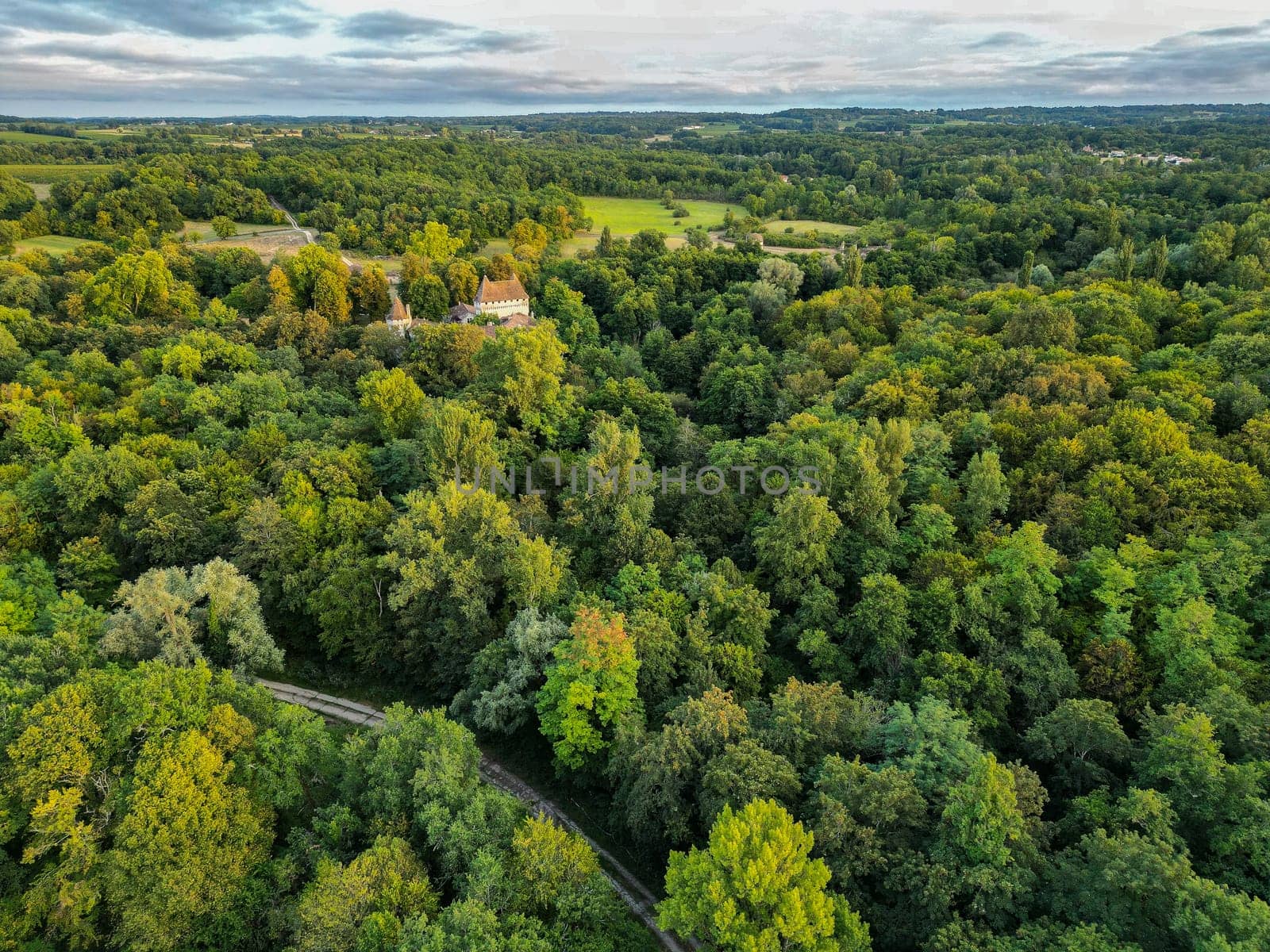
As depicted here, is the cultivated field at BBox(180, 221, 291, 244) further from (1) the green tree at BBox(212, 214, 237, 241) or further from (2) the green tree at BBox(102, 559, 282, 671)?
(2) the green tree at BBox(102, 559, 282, 671)

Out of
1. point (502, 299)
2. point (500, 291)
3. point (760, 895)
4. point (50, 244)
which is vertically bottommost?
point (760, 895)

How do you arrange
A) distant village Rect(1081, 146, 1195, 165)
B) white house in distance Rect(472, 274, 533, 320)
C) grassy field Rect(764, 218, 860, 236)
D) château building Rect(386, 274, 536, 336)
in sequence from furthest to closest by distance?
distant village Rect(1081, 146, 1195, 165) → grassy field Rect(764, 218, 860, 236) → white house in distance Rect(472, 274, 533, 320) → château building Rect(386, 274, 536, 336)

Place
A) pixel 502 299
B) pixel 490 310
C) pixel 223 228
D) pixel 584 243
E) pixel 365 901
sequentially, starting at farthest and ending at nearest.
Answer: pixel 584 243, pixel 223 228, pixel 502 299, pixel 490 310, pixel 365 901

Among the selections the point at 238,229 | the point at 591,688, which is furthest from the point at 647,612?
the point at 238,229

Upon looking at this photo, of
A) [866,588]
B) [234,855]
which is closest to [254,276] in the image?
[234,855]

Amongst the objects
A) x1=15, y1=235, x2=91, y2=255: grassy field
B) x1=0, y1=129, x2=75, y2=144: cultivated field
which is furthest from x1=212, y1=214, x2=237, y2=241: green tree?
x1=0, y1=129, x2=75, y2=144: cultivated field

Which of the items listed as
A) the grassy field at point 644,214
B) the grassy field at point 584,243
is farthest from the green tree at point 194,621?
the grassy field at point 644,214

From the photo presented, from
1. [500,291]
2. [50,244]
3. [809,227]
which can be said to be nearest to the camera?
[500,291]

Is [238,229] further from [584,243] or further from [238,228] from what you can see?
[584,243]
